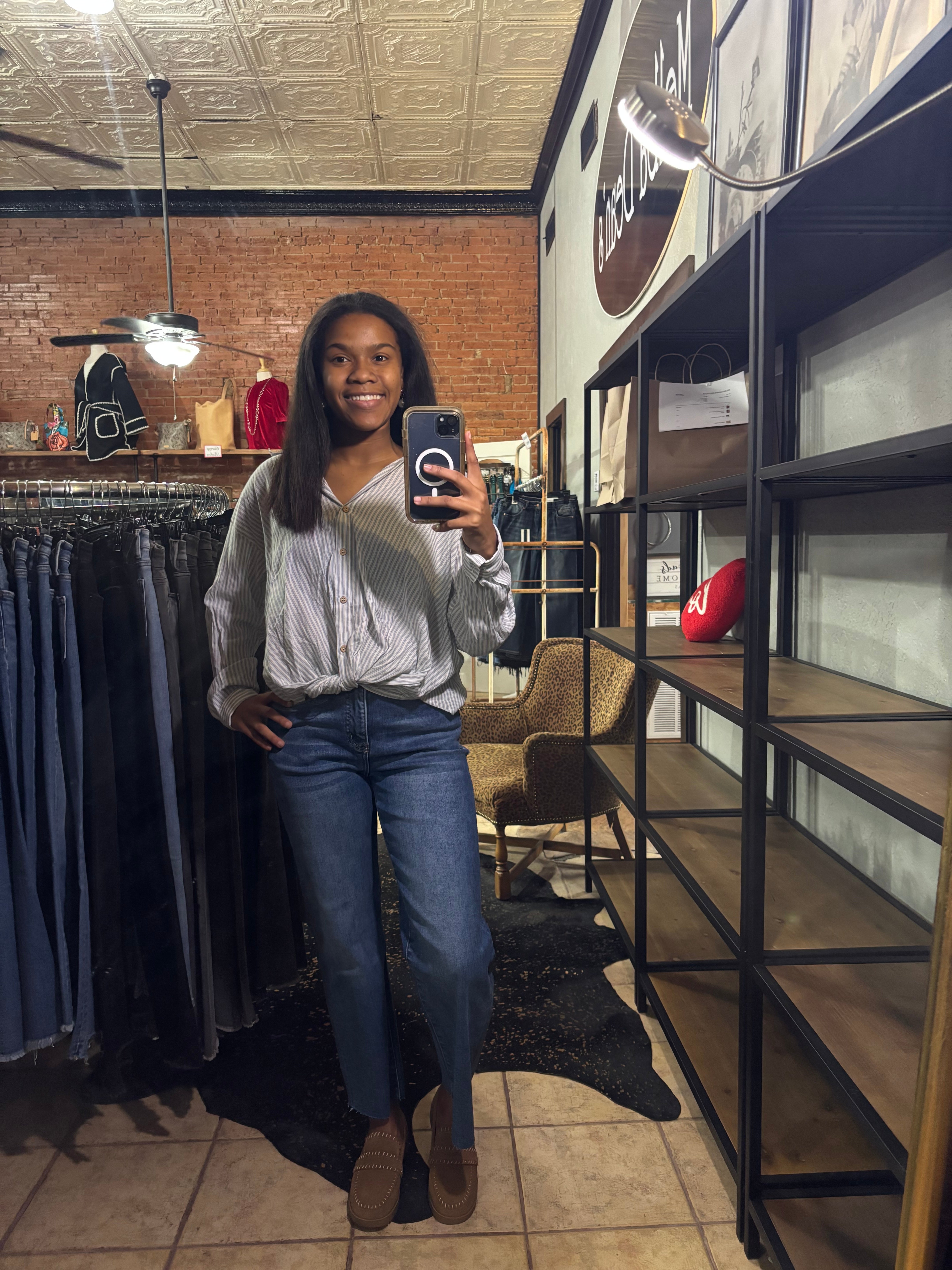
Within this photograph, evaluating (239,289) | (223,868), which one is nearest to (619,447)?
(223,868)

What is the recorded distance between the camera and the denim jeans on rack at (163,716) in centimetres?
156

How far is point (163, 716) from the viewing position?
1.57 meters

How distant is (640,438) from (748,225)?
69cm

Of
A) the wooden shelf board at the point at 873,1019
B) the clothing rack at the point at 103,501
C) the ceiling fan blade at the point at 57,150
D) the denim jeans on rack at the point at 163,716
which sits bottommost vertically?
the wooden shelf board at the point at 873,1019

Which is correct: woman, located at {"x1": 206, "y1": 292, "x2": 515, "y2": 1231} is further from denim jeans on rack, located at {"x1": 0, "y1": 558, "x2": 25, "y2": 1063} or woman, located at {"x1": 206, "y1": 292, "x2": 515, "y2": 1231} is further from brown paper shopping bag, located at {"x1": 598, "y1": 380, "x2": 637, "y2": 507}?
brown paper shopping bag, located at {"x1": 598, "y1": 380, "x2": 637, "y2": 507}

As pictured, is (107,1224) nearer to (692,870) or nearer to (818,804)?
(692,870)

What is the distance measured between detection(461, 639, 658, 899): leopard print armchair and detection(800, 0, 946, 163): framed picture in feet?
4.68

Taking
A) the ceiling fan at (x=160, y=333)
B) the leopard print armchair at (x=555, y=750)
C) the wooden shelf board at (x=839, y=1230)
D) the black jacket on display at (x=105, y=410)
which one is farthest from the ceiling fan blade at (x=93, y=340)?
the wooden shelf board at (x=839, y=1230)

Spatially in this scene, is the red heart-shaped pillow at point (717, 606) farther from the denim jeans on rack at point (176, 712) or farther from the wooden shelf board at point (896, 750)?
the denim jeans on rack at point (176, 712)

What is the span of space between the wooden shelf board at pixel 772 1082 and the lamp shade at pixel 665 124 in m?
1.40

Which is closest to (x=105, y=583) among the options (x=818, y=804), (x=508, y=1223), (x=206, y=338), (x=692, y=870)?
(x=692, y=870)

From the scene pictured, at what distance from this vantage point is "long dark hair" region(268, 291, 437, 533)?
1350mm

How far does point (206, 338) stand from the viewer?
596 centimetres

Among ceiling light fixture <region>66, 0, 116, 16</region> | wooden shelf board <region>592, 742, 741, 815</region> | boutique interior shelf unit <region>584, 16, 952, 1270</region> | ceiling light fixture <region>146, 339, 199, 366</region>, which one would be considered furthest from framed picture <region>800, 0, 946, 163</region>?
ceiling light fixture <region>146, 339, 199, 366</region>
